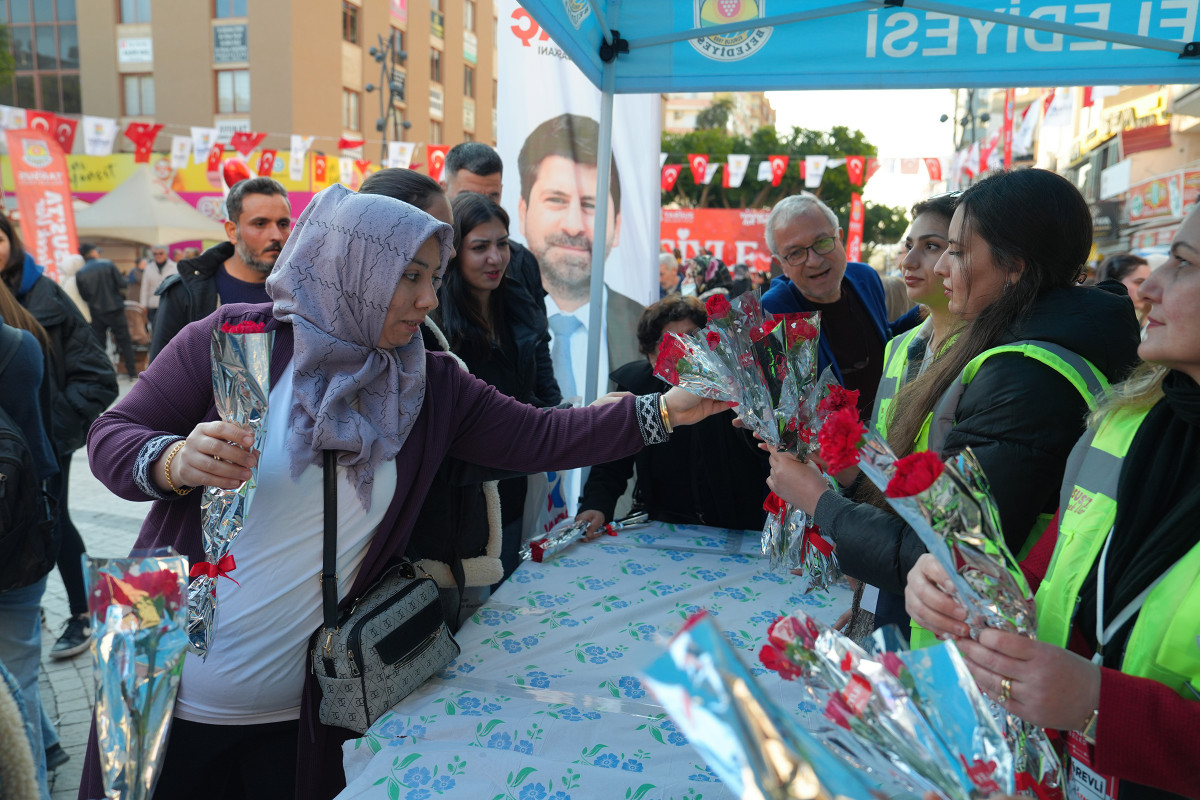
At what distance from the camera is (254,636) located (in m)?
1.74

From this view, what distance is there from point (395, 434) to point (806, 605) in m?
1.36

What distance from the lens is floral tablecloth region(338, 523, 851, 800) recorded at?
1544 mm

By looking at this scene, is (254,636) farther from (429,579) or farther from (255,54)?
(255,54)

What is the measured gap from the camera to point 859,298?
3564mm

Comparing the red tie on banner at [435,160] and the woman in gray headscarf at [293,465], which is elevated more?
the red tie on banner at [435,160]

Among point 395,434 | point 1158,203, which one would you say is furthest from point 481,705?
point 1158,203

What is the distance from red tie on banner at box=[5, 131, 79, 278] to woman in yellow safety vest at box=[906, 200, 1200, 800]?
13869 mm

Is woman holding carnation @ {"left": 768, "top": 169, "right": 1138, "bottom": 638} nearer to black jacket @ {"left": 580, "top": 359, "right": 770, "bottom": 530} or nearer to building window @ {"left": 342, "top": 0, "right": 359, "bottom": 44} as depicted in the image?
black jacket @ {"left": 580, "top": 359, "right": 770, "bottom": 530}

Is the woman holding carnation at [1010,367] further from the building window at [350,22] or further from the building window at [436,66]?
the building window at [436,66]

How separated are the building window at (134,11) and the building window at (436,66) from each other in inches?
424

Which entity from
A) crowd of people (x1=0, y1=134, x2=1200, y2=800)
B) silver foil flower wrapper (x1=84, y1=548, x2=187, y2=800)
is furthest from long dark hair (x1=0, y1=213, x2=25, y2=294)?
silver foil flower wrapper (x1=84, y1=548, x2=187, y2=800)

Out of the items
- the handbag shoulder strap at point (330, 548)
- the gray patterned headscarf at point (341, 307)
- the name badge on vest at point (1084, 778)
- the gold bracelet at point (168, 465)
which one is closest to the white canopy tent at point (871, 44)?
the gray patterned headscarf at point (341, 307)

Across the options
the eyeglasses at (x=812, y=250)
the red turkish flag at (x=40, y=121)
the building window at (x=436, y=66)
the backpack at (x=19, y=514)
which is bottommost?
the backpack at (x=19, y=514)

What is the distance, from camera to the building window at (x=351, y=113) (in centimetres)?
3108
